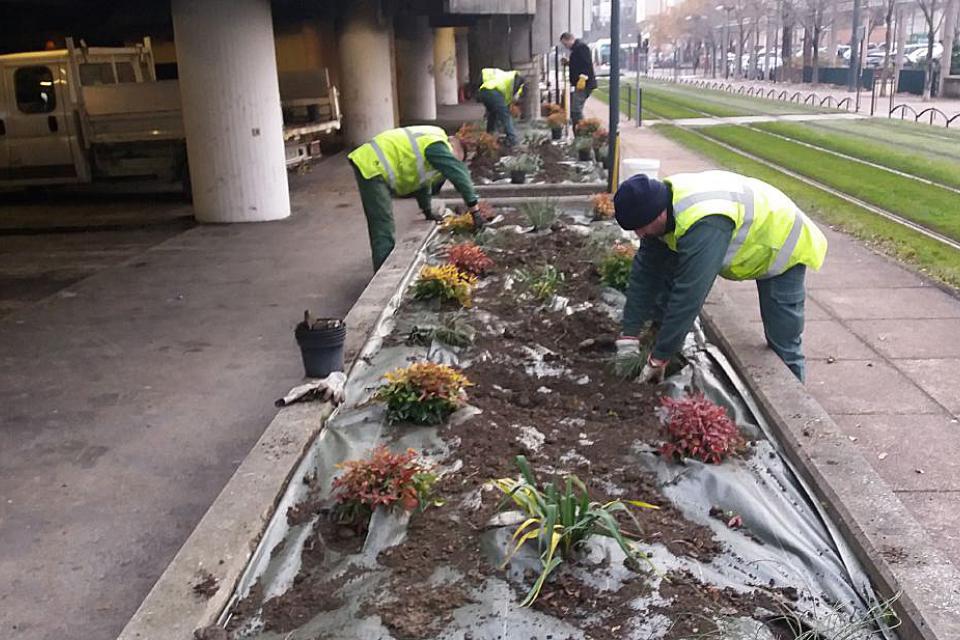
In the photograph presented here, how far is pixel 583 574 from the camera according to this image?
331cm

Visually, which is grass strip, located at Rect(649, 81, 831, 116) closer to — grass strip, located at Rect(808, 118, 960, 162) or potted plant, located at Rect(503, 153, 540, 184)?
grass strip, located at Rect(808, 118, 960, 162)

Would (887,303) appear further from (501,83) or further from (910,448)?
(501,83)

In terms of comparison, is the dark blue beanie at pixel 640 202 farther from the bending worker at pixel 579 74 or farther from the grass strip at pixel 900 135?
the grass strip at pixel 900 135

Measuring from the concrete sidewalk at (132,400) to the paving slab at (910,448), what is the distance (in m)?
3.54

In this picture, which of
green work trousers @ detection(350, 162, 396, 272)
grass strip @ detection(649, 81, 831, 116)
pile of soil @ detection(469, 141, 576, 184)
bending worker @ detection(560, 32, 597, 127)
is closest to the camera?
green work trousers @ detection(350, 162, 396, 272)

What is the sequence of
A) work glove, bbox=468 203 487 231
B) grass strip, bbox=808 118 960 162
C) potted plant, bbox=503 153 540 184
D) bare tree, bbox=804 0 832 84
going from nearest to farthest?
work glove, bbox=468 203 487 231 → potted plant, bbox=503 153 540 184 → grass strip, bbox=808 118 960 162 → bare tree, bbox=804 0 832 84

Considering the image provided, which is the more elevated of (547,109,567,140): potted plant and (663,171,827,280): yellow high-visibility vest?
(663,171,827,280): yellow high-visibility vest

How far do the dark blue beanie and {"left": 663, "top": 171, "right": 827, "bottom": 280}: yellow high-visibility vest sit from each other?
13 cm

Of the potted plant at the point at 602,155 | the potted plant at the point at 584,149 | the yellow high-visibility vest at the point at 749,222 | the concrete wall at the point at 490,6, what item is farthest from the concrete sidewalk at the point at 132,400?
the concrete wall at the point at 490,6

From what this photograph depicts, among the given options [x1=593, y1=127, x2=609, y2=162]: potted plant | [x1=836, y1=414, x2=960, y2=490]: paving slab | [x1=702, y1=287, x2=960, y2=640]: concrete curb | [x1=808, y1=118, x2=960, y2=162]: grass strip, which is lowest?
[x1=808, y1=118, x2=960, y2=162]: grass strip

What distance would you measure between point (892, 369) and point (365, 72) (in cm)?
1563

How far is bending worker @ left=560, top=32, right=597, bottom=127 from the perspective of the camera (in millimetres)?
19125

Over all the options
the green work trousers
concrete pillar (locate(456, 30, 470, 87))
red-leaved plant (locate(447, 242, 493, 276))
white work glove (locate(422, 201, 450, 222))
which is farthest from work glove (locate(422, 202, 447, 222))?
concrete pillar (locate(456, 30, 470, 87))

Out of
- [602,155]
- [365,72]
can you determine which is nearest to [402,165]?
[602,155]
